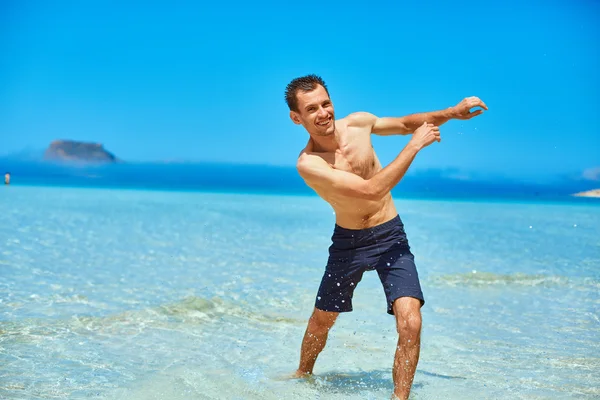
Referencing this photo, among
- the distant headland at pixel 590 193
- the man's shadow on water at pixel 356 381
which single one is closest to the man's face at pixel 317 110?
the man's shadow on water at pixel 356 381

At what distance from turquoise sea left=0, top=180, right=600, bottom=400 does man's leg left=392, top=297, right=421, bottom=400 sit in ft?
1.25

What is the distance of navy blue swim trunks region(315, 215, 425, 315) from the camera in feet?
12.0

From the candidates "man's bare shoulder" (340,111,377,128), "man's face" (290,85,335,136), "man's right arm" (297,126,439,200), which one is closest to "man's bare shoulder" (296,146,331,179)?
"man's right arm" (297,126,439,200)

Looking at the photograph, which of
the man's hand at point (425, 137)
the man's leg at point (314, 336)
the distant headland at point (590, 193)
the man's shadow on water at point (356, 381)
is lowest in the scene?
the man's shadow on water at point (356, 381)

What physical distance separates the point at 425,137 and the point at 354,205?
2.10 feet

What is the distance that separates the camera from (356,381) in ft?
13.6

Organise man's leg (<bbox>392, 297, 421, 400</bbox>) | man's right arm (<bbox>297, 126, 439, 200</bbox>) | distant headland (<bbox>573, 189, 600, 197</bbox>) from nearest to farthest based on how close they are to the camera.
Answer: man's right arm (<bbox>297, 126, 439, 200</bbox>) → man's leg (<bbox>392, 297, 421, 400</bbox>) → distant headland (<bbox>573, 189, 600, 197</bbox>)

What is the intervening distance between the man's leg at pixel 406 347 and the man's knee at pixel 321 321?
590 millimetres

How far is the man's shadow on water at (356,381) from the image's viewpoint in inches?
157

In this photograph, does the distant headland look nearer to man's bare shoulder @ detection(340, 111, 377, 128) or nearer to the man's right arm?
man's bare shoulder @ detection(340, 111, 377, 128)

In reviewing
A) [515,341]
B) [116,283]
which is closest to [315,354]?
[515,341]

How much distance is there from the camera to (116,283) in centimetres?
723

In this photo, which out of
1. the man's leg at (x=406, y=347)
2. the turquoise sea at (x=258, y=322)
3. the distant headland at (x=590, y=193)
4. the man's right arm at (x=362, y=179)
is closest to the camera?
the man's right arm at (x=362, y=179)

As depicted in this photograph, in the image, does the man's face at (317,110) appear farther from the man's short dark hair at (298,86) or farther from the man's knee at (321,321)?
the man's knee at (321,321)
